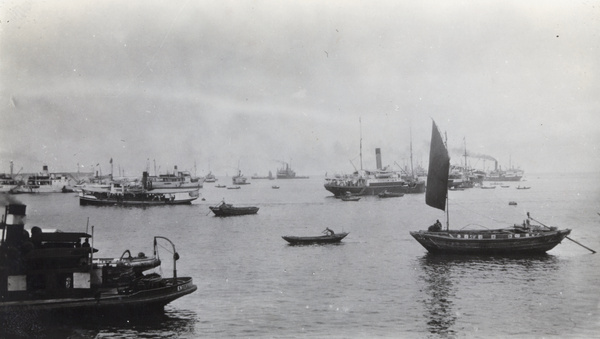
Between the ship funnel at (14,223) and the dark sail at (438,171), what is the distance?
31.2 metres

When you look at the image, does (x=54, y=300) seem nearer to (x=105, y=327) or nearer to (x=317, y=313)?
(x=105, y=327)

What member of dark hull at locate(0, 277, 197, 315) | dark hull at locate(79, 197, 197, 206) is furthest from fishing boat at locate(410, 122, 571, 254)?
dark hull at locate(79, 197, 197, 206)

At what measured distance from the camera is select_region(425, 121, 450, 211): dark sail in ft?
140

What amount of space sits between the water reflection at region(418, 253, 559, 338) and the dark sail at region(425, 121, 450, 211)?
4.87 m

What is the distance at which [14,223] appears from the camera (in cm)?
2084

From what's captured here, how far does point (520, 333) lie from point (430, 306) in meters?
5.24

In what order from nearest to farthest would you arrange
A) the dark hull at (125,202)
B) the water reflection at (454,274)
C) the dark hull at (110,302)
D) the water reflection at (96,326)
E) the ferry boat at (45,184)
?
1. the dark hull at (110,302)
2. the water reflection at (96,326)
3. the water reflection at (454,274)
4. the dark hull at (125,202)
5. the ferry boat at (45,184)

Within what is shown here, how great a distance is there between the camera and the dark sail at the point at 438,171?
42688 mm

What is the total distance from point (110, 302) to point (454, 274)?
22780 millimetres

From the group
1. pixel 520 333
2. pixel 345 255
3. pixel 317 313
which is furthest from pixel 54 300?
pixel 345 255

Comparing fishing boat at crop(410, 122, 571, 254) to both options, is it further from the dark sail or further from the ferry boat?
the ferry boat

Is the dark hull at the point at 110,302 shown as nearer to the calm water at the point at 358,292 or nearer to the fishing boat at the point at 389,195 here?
the calm water at the point at 358,292

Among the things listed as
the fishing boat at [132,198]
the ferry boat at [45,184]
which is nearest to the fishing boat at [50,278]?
the fishing boat at [132,198]

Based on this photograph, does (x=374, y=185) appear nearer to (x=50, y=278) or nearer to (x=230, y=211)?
(x=230, y=211)
